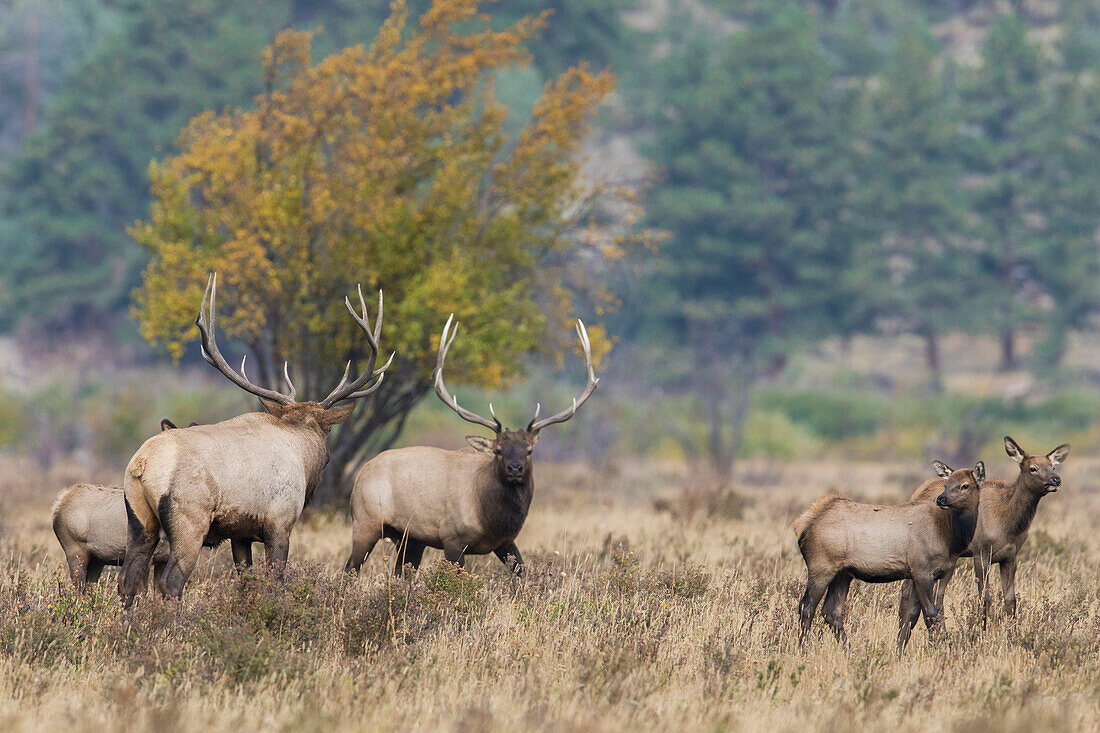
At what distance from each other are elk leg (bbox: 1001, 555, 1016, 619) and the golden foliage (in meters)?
6.55

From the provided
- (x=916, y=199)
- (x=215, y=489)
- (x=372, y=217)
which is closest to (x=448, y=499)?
(x=215, y=489)

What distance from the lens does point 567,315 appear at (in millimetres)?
16547

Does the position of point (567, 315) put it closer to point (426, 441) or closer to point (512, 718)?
point (426, 441)

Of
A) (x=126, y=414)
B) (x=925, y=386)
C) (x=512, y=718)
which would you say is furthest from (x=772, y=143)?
(x=512, y=718)

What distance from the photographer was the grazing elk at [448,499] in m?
9.62

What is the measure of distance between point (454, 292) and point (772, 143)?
96.6ft

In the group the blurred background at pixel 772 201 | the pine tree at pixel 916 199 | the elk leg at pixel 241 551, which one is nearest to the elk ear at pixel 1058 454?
the elk leg at pixel 241 551

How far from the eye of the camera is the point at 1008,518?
29.8 feet

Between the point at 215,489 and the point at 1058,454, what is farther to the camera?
the point at 1058,454

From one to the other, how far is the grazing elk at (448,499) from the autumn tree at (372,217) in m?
3.88

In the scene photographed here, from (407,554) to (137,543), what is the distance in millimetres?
2825

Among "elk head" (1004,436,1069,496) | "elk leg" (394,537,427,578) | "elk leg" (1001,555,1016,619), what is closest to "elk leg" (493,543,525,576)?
"elk leg" (394,537,427,578)

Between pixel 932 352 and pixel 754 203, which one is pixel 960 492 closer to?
pixel 754 203

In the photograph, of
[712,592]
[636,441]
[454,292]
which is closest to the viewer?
[712,592]
